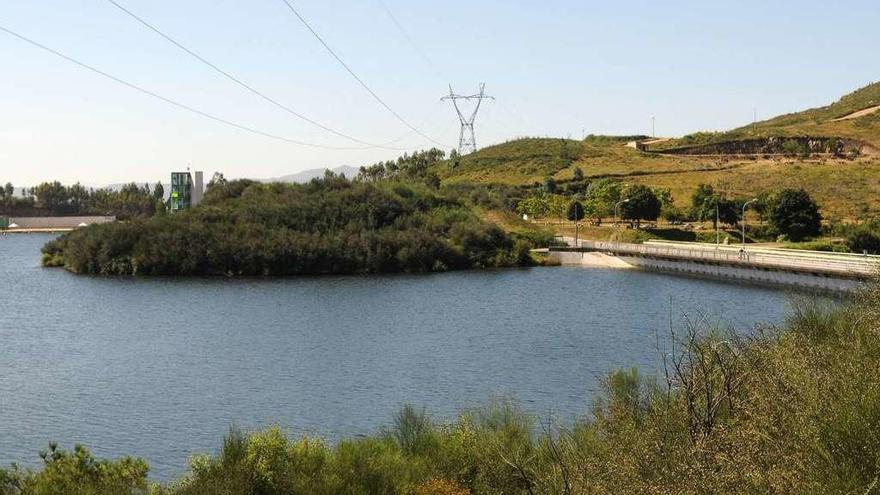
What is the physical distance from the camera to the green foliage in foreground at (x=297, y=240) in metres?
106

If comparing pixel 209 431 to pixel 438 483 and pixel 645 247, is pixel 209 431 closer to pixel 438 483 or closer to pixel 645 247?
pixel 438 483

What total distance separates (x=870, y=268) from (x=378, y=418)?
48.9 m

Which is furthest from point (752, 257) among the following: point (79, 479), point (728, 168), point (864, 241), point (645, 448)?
point (79, 479)

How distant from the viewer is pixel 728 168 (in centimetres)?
15638

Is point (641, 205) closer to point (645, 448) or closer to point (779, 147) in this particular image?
point (779, 147)

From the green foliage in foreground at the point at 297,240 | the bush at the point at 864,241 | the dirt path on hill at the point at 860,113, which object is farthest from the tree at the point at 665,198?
the dirt path on hill at the point at 860,113

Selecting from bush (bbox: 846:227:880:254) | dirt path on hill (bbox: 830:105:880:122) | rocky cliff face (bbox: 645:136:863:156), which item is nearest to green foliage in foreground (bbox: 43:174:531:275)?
bush (bbox: 846:227:880:254)

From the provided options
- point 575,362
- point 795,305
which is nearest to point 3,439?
point 575,362

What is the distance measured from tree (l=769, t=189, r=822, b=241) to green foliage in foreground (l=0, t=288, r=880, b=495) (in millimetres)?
78902

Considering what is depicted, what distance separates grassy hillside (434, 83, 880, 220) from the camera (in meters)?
130

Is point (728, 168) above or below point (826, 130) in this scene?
below

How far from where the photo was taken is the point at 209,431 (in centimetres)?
3672

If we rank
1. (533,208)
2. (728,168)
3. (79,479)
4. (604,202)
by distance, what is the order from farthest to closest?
(728,168), (533,208), (604,202), (79,479)

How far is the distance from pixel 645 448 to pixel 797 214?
95228 millimetres
